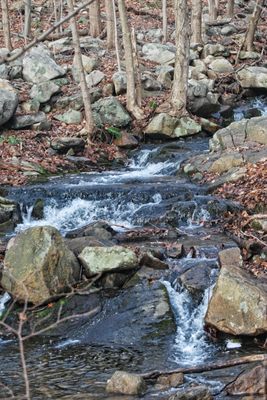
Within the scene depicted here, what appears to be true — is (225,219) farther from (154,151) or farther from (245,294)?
(154,151)

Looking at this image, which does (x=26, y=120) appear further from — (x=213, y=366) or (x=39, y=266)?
(x=213, y=366)

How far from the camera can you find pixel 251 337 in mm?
7008

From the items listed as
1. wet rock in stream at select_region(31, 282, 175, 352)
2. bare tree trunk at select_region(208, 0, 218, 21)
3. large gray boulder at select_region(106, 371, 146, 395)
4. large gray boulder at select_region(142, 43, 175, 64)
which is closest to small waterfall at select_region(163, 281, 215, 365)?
wet rock in stream at select_region(31, 282, 175, 352)

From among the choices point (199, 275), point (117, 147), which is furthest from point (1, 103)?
point (199, 275)

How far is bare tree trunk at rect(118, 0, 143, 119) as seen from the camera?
17.3 m

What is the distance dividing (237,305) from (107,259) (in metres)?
2.22

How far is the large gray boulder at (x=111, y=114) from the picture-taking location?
17281 mm

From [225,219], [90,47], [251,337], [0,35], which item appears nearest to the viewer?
[251,337]

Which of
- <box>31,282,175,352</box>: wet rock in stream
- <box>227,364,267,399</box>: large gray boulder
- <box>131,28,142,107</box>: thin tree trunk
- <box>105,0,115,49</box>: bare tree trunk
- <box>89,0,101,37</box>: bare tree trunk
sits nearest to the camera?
<box>227,364,267,399</box>: large gray boulder

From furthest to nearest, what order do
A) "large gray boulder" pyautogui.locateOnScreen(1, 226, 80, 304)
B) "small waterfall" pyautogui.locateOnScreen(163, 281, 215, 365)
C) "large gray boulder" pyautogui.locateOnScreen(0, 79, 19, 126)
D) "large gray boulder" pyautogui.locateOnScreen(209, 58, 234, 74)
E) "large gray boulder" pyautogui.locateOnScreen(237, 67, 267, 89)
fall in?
1. "large gray boulder" pyautogui.locateOnScreen(209, 58, 234, 74)
2. "large gray boulder" pyautogui.locateOnScreen(237, 67, 267, 89)
3. "large gray boulder" pyautogui.locateOnScreen(0, 79, 19, 126)
4. "large gray boulder" pyautogui.locateOnScreen(1, 226, 80, 304)
5. "small waterfall" pyautogui.locateOnScreen(163, 281, 215, 365)

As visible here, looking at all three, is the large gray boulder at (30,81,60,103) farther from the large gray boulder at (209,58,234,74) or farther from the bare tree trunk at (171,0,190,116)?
the large gray boulder at (209,58,234,74)

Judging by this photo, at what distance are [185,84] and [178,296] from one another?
10.4 m

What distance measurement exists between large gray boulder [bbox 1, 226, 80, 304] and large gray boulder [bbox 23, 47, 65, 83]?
12.2 metres

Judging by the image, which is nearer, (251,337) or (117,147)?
(251,337)
